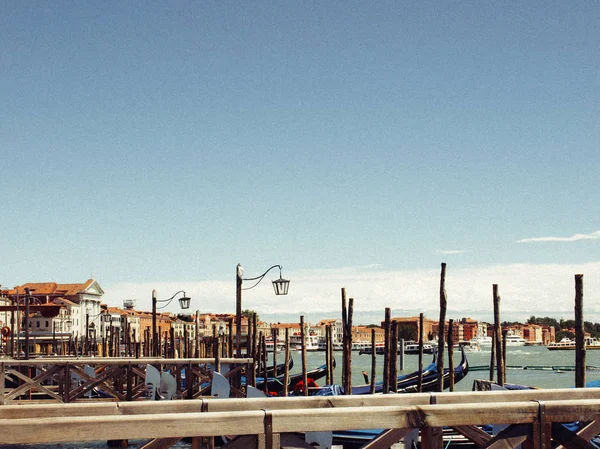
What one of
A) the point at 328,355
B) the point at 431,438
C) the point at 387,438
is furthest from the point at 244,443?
the point at 328,355

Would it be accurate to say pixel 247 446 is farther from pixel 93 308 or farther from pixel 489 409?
pixel 93 308

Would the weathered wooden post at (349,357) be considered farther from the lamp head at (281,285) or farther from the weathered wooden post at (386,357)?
the lamp head at (281,285)

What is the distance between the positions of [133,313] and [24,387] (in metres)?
87.5

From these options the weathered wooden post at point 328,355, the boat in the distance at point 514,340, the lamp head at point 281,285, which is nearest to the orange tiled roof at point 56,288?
the weathered wooden post at point 328,355

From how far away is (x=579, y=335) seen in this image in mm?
14125

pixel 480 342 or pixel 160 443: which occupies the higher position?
pixel 160 443

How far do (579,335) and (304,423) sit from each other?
11.6 metres

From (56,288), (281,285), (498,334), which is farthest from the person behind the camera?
(56,288)

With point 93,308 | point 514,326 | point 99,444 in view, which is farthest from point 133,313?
point 514,326

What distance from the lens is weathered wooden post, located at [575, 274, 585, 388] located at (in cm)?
1361

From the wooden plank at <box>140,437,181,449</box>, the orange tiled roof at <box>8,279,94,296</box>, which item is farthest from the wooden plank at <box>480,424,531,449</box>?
the orange tiled roof at <box>8,279,94,296</box>

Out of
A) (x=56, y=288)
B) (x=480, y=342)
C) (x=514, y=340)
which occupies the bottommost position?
(x=514, y=340)

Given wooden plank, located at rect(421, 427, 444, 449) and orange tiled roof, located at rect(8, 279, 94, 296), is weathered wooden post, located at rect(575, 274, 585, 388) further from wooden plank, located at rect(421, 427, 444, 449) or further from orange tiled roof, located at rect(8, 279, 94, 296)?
orange tiled roof, located at rect(8, 279, 94, 296)

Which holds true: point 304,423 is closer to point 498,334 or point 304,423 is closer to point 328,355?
point 498,334
